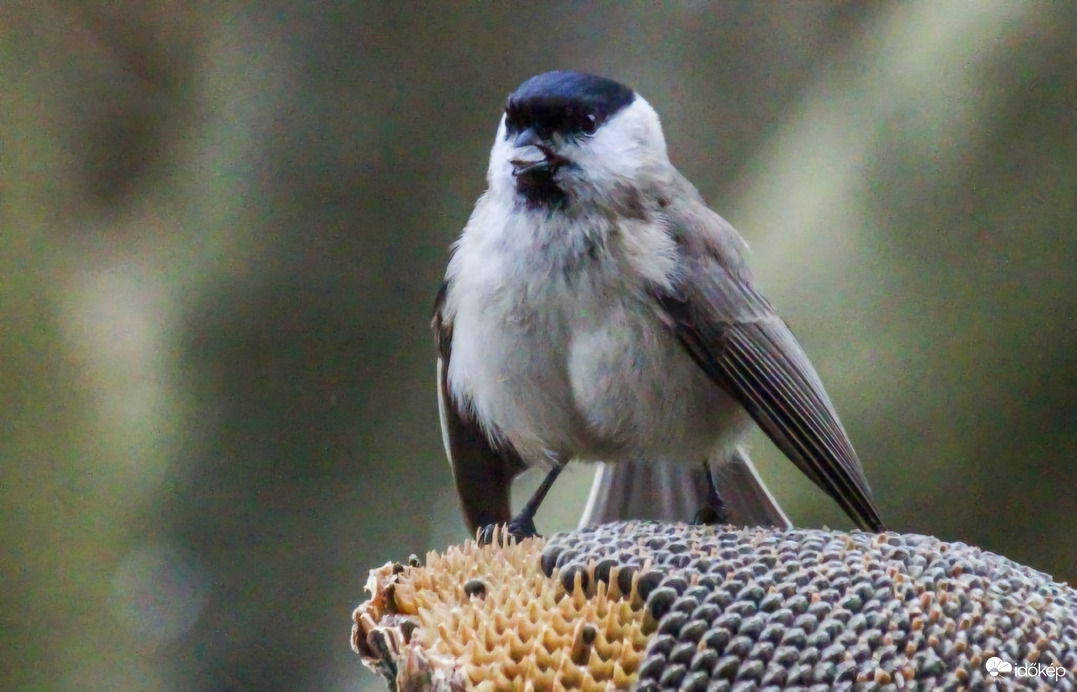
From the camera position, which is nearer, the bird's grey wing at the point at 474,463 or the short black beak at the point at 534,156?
the short black beak at the point at 534,156

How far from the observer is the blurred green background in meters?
0.98

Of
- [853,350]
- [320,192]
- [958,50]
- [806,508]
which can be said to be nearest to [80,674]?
[320,192]

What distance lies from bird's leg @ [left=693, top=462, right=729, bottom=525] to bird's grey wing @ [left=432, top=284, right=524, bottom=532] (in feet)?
0.71

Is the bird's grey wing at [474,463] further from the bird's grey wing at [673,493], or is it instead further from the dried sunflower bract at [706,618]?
the dried sunflower bract at [706,618]

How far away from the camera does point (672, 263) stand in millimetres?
891

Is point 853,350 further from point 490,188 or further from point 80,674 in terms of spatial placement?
point 80,674

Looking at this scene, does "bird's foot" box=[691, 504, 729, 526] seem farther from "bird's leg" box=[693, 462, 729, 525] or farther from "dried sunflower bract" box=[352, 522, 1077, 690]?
"dried sunflower bract" box=[352, 522, 1077, 690]

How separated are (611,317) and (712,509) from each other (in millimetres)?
266

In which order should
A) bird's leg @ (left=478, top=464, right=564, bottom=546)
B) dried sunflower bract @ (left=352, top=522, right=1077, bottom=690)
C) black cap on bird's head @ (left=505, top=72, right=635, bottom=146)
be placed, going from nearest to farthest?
dried sunflower bract @ (left=352, top=522, right=1077, bottom=690) < black cap on bird's head @ (left=505, top=72, right=635, bottom=146) < bird's leg @ (left=478, top=464, right=564, bottom=546)

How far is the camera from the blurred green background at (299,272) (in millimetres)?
976

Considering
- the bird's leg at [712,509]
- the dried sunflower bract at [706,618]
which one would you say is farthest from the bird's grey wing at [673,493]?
the dried sunflower bract at [706,618]

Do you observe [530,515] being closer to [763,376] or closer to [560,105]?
[763,376]

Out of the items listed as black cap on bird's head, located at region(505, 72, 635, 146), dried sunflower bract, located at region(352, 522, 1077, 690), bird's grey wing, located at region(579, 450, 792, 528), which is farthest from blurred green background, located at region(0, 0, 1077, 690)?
dried sunflower bract, located at region(352, 522, 1077, 690)

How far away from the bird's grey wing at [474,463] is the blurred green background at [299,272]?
0.04m
